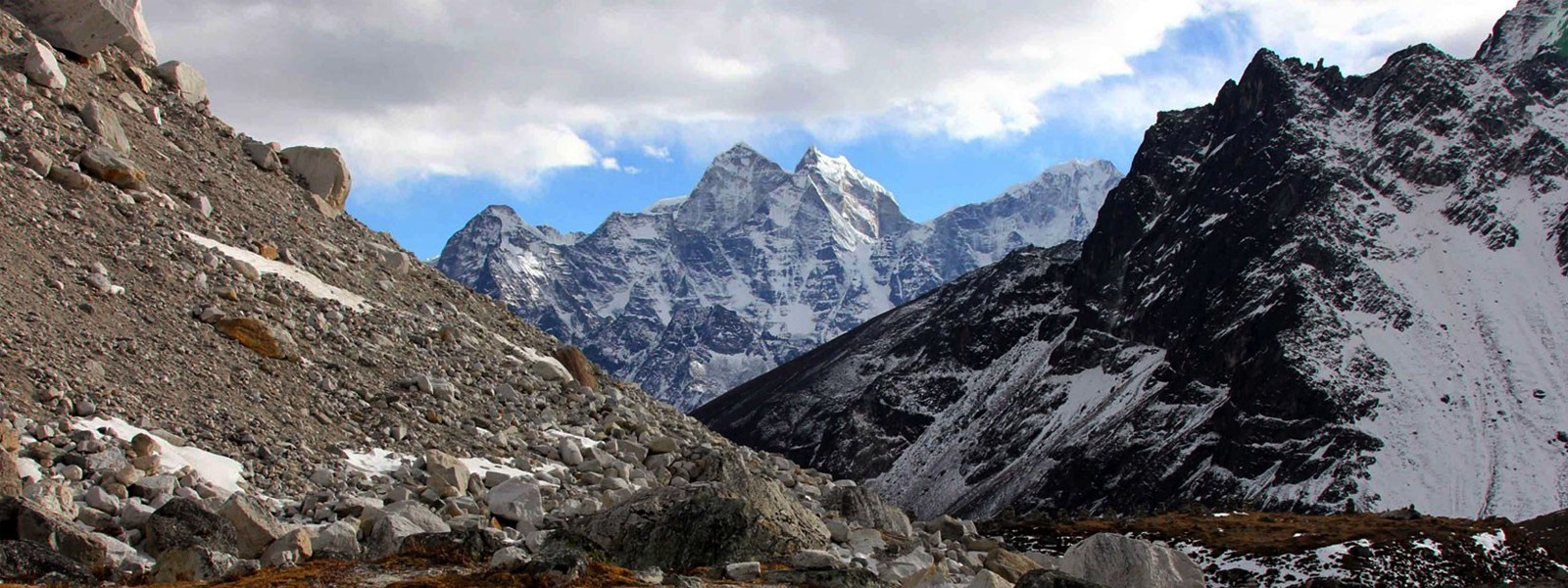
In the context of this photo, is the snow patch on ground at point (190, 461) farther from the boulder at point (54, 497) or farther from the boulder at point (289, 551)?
the boulder at point (289, 551)

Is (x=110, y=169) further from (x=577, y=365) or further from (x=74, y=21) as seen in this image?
(x=577, y=365)

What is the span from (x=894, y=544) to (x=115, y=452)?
17.5 m

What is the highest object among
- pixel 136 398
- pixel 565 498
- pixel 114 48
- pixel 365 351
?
pixel 114 48

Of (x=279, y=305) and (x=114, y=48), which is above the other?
(x=114, y=48)

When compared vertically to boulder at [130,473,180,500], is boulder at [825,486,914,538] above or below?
below

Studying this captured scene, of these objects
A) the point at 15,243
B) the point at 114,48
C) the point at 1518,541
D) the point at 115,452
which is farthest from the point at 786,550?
the point at 1518,541

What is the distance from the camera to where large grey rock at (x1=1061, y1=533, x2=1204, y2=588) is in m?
29.6

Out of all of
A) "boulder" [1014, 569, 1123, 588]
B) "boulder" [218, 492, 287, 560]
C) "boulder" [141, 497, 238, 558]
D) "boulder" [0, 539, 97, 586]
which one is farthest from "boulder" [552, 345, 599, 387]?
"boulder" [1014, 569, 1123, 588]

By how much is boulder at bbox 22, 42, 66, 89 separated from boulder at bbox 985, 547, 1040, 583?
3039cm

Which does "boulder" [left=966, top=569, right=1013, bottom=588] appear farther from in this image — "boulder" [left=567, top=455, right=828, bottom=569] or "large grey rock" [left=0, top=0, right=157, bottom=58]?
"large grey rock" [left=0, top=0, right=157, bottom=58]

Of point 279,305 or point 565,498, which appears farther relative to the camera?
point 279,305

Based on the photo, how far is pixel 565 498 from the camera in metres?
31.0

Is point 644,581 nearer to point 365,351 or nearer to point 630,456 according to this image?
point 630,456

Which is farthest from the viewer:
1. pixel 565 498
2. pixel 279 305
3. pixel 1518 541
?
pixel 1518 541
